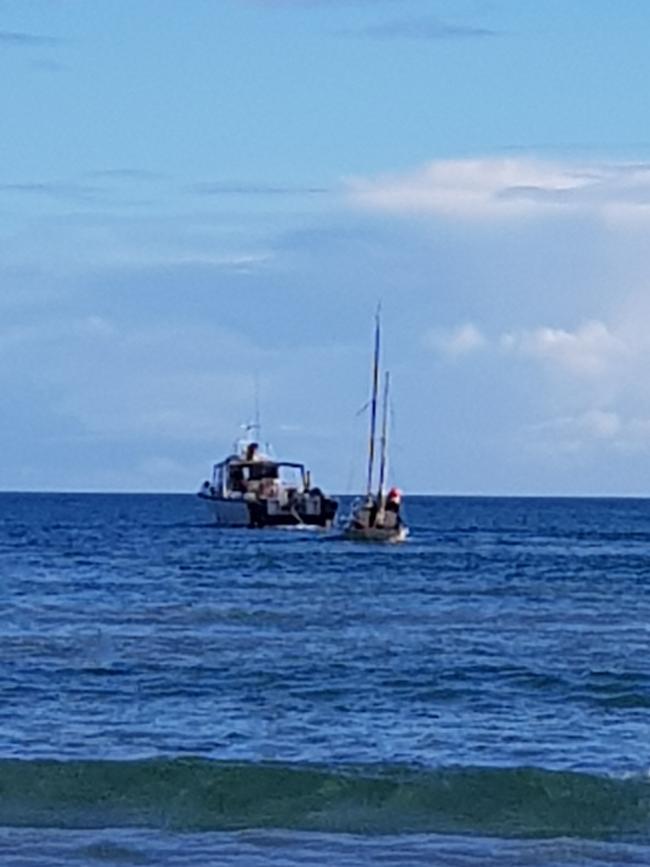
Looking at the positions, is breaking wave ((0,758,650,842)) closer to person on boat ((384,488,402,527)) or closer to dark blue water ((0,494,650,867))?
dark blue water ((0,494,650,867))

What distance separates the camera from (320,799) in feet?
75.0

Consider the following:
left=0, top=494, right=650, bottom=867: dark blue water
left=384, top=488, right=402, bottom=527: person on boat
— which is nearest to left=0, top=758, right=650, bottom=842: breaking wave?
left=0, top=494, right=650, bottom=867: dark blue water

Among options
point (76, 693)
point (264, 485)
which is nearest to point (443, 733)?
point (76, 693)

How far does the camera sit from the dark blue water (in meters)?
21.1

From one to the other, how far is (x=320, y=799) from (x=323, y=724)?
5.50m

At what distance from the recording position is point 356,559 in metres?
74.9

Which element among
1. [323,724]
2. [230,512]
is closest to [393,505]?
[230,512]

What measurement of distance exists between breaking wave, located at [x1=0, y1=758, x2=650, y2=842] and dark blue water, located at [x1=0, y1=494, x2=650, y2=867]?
0.04m

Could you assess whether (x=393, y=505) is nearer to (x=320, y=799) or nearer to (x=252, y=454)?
(x=252, y=454)

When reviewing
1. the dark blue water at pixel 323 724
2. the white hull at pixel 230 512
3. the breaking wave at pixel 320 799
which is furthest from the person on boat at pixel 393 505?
the breaking wave at pixel 320 799

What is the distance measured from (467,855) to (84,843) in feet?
10.9

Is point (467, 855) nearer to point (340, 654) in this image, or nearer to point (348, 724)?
point (348, 724)

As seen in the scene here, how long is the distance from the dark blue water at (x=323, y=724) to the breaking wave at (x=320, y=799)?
4 centimetres

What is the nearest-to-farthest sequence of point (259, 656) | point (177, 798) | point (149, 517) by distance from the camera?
point (177, 798)
point (259, 656)
point (149, 517)
